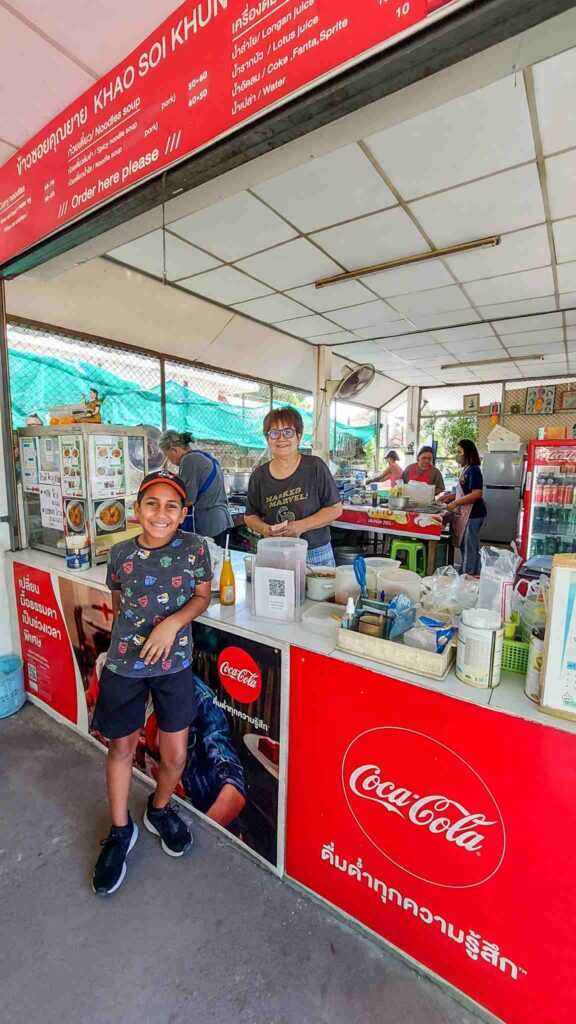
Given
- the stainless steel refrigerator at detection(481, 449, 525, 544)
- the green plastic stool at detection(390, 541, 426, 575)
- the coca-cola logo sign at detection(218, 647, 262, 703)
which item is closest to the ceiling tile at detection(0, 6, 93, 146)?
the coca-cola logo sign at detection(218, 647, 262, 703)

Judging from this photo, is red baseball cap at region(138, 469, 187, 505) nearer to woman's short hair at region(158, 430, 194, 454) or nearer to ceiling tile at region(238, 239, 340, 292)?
woman's short hair at region(158, 430, 194, 454)

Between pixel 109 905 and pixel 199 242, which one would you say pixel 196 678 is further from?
pixel 199 242

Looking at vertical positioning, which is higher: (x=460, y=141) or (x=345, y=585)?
(x=460, y=141)

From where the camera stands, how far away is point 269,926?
4.36ft

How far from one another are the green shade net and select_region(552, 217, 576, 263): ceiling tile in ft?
10.9

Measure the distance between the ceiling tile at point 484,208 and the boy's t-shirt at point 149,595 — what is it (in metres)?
2.65

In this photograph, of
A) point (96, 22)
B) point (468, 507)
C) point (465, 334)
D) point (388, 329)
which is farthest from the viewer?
point (465, 334)

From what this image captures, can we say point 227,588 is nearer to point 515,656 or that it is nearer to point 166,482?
point 166,482

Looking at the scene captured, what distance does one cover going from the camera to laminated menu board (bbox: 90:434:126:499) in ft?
7.26

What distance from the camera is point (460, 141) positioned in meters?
2.08

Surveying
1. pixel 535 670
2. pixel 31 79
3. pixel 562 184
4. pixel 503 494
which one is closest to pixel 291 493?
pixel 535 670

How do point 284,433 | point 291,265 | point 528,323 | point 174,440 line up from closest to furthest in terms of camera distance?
point 284,433
point 174,440
point 291,265
point 528,323

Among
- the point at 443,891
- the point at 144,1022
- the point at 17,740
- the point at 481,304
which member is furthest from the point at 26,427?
the point at 481,304

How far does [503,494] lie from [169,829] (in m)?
6.96
